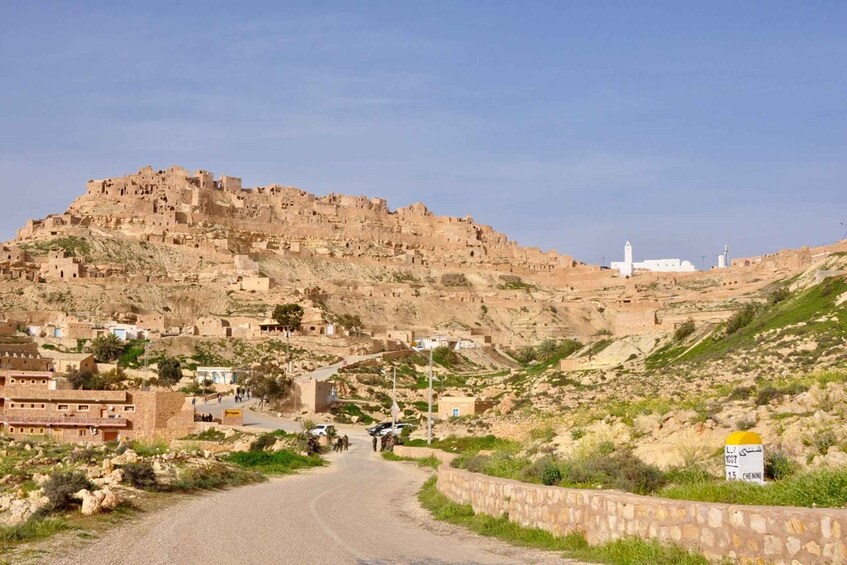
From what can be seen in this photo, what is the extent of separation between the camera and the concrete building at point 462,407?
40156mm

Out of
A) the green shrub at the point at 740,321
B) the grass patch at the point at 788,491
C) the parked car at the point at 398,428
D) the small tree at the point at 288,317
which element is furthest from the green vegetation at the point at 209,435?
the small tree at the point at 288,317

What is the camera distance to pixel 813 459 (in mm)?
11070

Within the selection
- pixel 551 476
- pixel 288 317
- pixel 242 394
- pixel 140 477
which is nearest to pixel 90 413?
pixel 242 394

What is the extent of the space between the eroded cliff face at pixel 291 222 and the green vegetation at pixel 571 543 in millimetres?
87664

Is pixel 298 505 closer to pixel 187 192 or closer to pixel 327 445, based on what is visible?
pixel 327 445

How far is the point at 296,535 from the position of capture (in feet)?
41.1

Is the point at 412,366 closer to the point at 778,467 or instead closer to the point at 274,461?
the point at 274,461

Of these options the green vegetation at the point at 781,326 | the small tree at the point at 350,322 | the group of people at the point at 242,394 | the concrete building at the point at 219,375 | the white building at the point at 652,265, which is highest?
the white building at the point at 652,265

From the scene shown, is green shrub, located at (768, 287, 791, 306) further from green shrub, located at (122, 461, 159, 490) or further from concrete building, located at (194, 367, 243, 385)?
green shrub, located at (122, 461, 159, 490)

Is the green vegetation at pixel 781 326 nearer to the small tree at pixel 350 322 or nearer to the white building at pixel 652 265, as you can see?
the small tree at pixel 350 322

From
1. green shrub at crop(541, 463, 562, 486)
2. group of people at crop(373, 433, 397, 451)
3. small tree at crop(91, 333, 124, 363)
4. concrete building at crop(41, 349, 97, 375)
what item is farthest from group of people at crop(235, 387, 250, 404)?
green shrub at crop(541, 463, 562, 486)

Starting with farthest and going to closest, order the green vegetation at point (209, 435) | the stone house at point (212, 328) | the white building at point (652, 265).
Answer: the white building at point (652, 265) < the stone house at point (212, 328) < the green vegetation at point (209, 435)

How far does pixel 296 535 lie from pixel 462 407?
92.7 feet

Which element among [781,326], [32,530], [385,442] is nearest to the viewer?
[32,530]
